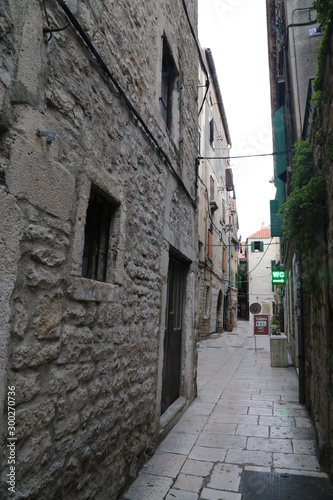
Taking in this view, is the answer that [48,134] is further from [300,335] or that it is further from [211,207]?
[211,207]

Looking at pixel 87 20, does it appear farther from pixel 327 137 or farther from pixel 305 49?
pixel 305 49

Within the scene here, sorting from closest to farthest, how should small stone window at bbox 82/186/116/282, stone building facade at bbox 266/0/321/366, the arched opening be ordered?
small stone window at bbox 82/186/116/282, stone building facade at bbox 266/0/321/366, the arched opening

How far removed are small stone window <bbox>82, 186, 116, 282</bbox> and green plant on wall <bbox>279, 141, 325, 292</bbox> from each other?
2098mm

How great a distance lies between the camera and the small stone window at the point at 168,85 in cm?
471

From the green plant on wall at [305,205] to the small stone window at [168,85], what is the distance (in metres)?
1.80

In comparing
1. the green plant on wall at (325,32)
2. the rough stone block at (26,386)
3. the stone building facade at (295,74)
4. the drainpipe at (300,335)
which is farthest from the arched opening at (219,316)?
the rough stone block at (26,386)

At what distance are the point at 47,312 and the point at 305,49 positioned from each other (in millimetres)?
8251

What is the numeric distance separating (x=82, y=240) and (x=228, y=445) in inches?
117

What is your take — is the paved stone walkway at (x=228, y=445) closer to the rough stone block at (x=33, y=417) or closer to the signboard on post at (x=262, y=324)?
the rough stone block at (x=33, y=417)

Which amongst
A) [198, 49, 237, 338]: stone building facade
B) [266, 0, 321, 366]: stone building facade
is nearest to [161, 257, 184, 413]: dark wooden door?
[266, 0, 321, 366]: stone building facade

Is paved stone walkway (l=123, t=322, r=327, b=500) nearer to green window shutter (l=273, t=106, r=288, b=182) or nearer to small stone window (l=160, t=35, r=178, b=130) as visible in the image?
small stone window (l=160, t=35, r=178, b=130)

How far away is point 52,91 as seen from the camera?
202cm

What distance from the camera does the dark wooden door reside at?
15.2 ft

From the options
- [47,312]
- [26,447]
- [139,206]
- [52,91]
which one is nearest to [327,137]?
[139,206]
